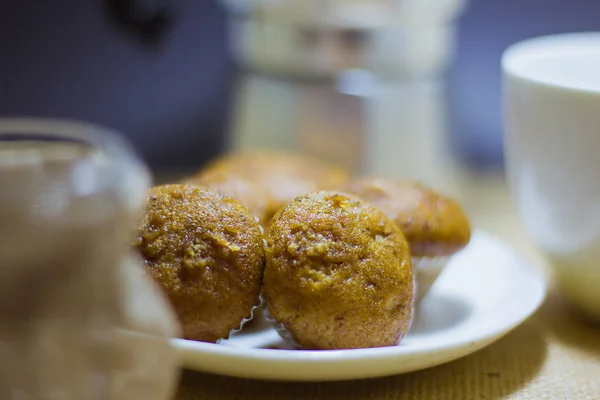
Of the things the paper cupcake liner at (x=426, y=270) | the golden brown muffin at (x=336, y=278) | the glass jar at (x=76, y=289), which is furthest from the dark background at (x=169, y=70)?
the glass jar at (x=76, y=289)

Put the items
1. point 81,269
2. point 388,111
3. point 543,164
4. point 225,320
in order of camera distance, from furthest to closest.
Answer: point 388,111
point 543,164
point 225,320
point 81,269

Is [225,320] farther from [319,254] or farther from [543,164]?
[543,164]

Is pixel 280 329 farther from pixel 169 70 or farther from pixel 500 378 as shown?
pixel 169 70

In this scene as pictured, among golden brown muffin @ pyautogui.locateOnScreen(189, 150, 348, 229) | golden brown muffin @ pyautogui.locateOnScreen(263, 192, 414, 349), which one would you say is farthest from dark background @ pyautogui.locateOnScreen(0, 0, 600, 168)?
golden brown muffin @ pyautogui.locateOnScreen(263, 192, 414, 349)

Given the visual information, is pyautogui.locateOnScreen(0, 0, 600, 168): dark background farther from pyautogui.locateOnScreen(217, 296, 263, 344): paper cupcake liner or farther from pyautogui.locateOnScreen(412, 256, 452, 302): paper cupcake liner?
pyautogui.locateOnScreen(217, 296, 263, 344): paper cupcake liner

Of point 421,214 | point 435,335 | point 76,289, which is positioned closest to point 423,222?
point 421,214

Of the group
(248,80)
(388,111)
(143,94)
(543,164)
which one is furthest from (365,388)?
(143,94)
